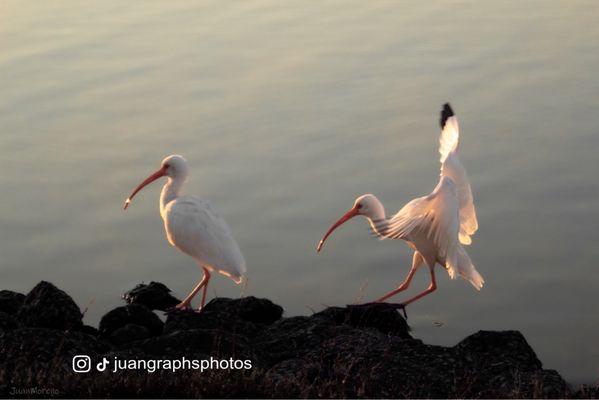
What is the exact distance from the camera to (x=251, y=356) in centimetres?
1142

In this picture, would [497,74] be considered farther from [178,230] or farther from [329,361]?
[329,361]

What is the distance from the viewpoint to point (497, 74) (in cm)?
2045

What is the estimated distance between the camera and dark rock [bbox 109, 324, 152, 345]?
12.7 metres

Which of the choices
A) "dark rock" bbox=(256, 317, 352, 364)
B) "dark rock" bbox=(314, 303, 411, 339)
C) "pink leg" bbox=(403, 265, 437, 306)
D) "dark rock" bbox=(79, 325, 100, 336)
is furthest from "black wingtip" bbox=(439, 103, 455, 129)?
"dark rock" bbox=(79, 325, 100, 336)

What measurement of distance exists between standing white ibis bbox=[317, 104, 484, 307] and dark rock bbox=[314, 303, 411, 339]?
321 millimetres

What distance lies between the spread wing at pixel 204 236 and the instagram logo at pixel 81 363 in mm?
2302

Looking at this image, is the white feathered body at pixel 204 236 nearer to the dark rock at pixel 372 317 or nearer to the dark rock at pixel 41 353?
the dark rock at pixel 372 317

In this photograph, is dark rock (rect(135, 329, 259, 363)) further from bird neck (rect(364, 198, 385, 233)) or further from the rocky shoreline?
bird neck (rect(364, 198, 385, 233))

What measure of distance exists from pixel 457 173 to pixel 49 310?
14.2ft

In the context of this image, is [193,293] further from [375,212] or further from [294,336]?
[375,212]

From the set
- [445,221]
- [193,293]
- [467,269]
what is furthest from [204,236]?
[467,269]

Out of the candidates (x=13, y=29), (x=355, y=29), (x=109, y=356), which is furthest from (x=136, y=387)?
(x=13, y=29)

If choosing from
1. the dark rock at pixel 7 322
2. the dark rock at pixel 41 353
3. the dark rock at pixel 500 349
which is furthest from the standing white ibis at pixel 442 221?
the dark rock at pixel 7 322

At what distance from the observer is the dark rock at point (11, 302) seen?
1395 cm
